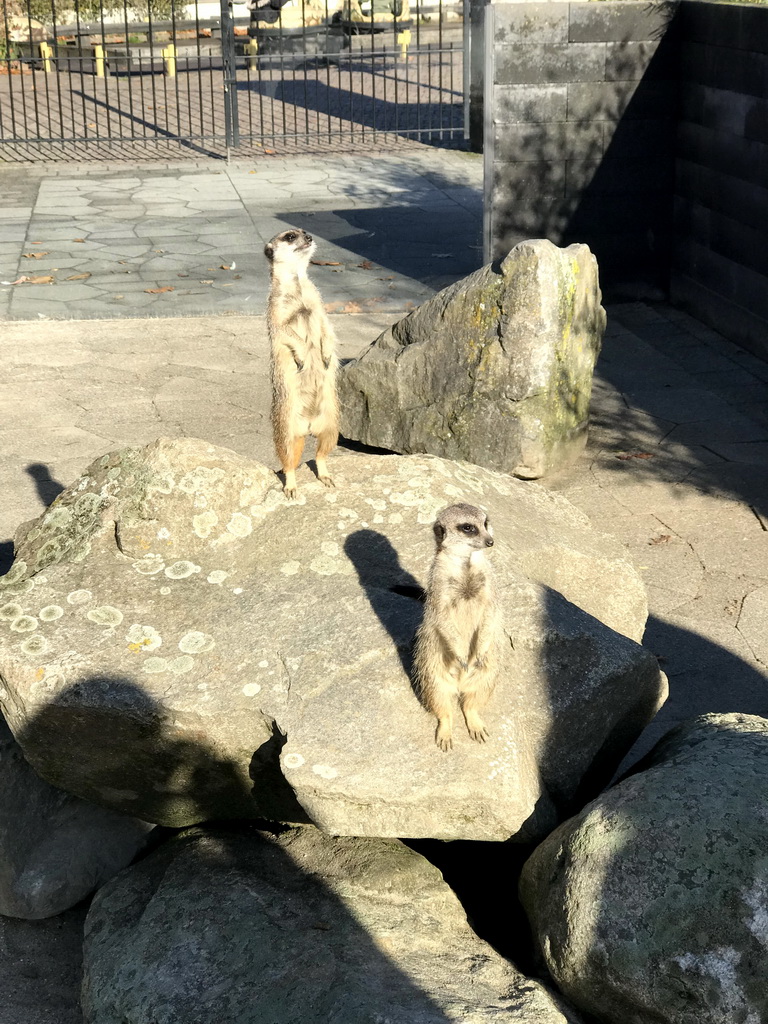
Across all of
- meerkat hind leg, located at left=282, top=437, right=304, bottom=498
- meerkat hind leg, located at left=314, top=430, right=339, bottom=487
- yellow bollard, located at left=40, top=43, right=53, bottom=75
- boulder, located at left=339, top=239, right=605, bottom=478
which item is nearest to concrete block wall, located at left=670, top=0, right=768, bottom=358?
boulder, located at left=339, top=239, right=605, bottom=478

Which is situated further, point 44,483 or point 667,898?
point 44,483

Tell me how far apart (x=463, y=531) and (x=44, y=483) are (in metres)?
3.96

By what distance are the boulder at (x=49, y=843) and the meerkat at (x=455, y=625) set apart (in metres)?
1.22

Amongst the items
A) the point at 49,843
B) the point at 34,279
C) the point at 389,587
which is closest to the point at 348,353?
the point at 34,279

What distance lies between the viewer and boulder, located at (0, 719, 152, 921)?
3.97 m

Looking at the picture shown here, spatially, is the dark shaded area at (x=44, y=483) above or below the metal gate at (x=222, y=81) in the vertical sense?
below

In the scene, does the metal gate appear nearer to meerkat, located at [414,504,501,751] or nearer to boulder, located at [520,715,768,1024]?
meerkat, located at [414,504,501,751]

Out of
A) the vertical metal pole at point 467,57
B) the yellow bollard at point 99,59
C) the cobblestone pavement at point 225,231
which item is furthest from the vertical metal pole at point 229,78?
the yellow bollard at point 99,59

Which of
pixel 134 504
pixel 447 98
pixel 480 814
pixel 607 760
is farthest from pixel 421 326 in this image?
pixel 447 98

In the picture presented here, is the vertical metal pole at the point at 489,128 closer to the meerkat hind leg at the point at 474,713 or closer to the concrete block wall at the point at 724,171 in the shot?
A: the concrete block wall at the point at 724,171

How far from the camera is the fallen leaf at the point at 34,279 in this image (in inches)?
416

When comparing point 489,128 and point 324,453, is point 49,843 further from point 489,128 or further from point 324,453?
point 489,128

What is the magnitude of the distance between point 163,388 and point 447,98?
44.6 ft

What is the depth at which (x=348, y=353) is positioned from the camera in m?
8.90
